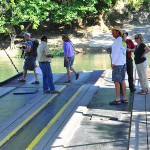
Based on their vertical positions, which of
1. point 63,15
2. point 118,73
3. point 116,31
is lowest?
point 118,73

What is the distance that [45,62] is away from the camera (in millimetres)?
7840

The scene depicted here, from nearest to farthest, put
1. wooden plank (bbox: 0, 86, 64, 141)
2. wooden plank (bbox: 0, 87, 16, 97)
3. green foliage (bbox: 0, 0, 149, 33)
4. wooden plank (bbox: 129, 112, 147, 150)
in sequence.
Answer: wooden plank (bbox: 129, 112, 147, 150)
wooden plank (bbox: 0, 86, 64, 141)
wooden plank (bbox: 0, 87, 16, 97)
green foliage (bbox: 0, 0, 149, 33)

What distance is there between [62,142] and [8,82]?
6054 mm

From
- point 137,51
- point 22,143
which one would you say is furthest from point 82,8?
point 22,143

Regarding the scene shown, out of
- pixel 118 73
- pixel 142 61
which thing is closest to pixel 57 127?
pixel 118 73

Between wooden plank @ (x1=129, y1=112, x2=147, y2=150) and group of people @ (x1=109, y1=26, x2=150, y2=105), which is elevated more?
group of people @ (x1=109, y1=26, x2=150, y2=105)

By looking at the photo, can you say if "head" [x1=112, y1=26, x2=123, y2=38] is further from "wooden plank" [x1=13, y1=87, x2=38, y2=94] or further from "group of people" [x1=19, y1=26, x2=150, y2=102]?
"wooden plank" [x1=13, y1=87, x2=38, y2=94]

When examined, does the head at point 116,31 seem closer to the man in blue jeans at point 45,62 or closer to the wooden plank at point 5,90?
the man in blue jeans at point 45,62

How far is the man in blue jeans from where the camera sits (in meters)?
7.72

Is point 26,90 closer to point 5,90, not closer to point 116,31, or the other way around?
point 5,90

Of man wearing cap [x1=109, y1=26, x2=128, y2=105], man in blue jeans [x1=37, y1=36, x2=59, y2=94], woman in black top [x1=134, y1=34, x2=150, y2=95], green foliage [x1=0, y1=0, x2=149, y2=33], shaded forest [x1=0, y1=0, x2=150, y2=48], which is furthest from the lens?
shaded forest [x1=0, y1=0, x2=150, y2=48]

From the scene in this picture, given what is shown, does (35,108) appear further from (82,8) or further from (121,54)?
(82,8)

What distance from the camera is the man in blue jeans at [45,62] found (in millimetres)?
7723

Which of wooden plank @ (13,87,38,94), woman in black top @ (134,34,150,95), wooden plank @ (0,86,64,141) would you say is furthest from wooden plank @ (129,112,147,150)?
wooden plank @ (13,87,38,94)
